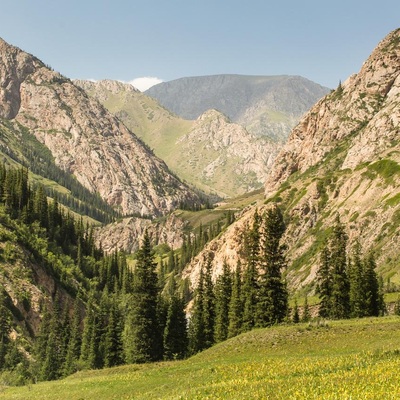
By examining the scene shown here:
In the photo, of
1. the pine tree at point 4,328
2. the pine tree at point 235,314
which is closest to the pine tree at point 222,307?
the pine tree at point 235,314

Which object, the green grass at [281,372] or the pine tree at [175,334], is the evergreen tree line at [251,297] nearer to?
the pine tree at [175,334]

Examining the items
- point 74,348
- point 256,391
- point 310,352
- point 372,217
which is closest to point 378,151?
point 372,217

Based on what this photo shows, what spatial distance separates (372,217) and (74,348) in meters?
98.1

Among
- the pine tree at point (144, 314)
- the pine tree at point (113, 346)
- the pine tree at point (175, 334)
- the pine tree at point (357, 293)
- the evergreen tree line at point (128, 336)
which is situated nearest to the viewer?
the pine tree at point (144, 314)

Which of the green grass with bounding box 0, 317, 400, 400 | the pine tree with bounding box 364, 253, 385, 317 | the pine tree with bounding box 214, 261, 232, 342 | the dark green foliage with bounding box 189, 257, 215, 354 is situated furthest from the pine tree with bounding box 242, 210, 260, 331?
the green grass with bounding box 0, 317, 400, 400

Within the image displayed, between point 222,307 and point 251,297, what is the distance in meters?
12.7

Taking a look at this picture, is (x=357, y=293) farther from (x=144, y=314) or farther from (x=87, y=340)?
(x=87, y=340)

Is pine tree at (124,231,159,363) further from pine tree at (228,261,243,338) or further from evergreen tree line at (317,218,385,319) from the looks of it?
evergreen tree line at (317,218,385,319)

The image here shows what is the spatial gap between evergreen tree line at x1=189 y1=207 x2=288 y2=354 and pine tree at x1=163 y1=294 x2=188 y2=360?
8.19 feet

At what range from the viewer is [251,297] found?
74.2 meters

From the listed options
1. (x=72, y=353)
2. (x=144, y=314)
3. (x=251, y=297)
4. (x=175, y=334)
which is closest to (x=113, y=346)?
(x=175, y=334)

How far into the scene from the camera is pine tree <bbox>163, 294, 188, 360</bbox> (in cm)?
7881

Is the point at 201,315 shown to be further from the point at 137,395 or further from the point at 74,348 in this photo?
the point at 137,395

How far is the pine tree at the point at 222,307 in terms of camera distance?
81812 mm
